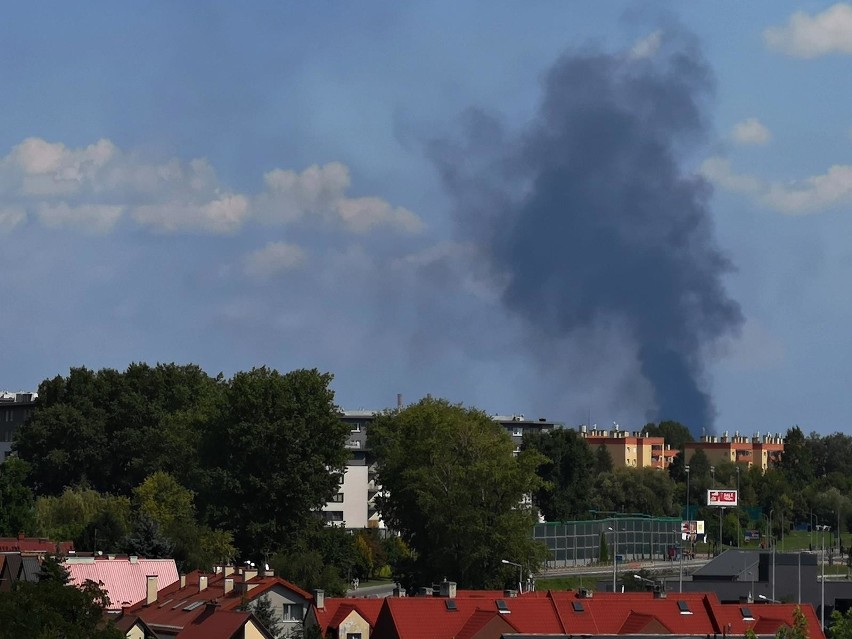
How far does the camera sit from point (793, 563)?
124 metres

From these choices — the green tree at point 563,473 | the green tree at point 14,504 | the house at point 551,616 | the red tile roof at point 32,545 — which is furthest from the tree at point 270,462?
the green tree at point 563,473

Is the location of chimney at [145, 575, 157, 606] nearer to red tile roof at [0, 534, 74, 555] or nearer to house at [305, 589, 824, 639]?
house at [305, 589, 824, 639]

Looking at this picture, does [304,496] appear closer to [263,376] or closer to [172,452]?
[263,376]

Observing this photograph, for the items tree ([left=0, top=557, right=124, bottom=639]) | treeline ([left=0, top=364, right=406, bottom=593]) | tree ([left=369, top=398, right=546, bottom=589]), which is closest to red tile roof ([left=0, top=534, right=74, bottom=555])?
treeline ([left=0, top=364, right=406, bottom=593])

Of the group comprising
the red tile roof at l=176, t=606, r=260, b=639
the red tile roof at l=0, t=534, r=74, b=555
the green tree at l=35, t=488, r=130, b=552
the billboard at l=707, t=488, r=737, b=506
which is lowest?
the red tile roof at l=176, t=606, r=260, b=639

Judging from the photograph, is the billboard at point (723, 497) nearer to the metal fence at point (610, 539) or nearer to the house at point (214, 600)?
the metal fence at point (610, 539)

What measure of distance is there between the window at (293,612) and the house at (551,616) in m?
3.12

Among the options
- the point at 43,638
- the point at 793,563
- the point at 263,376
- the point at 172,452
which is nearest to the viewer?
the point at 43,638

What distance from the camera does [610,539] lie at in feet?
545

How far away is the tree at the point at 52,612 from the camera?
5850 centimetres

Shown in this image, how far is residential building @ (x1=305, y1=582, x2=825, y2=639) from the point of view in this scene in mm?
82812

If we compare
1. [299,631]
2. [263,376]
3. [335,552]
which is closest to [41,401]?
[263,376]

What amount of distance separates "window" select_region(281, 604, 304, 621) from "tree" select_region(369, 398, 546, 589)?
24.8 m

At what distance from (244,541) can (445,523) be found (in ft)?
64.0
